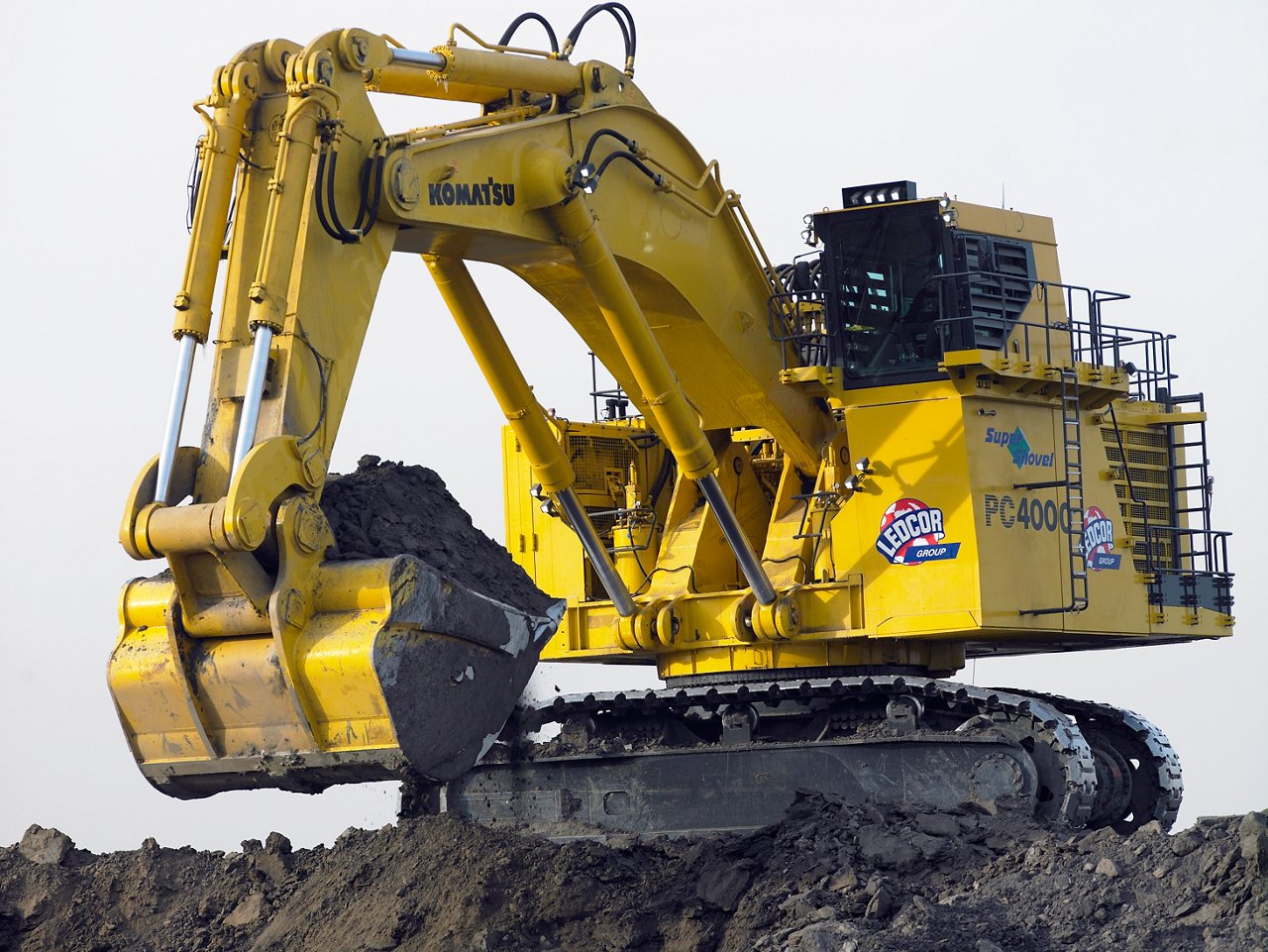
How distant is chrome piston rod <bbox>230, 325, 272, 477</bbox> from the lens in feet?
33.7

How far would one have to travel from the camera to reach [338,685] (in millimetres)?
9961

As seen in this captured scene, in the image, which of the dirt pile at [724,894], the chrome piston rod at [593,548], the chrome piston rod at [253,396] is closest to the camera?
the chrome piston rod at [253,396]

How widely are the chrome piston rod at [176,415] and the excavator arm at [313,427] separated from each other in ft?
0.04

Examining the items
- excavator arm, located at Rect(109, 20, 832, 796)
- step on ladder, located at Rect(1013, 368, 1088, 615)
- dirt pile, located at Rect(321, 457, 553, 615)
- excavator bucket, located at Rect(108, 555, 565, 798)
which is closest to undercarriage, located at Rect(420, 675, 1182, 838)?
step on ladder, located at Rect(1013, 368, 1088, 615)

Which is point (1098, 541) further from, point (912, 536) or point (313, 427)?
point (313, 427)

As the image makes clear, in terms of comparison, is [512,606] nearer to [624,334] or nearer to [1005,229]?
[624,334]

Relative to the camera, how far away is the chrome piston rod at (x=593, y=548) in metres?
14.4

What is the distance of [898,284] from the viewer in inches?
583

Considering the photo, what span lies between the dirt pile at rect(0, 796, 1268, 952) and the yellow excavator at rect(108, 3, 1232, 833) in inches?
34.1

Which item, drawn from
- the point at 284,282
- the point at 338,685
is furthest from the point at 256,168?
the point at 338,685

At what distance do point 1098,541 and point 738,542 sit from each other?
2.86m

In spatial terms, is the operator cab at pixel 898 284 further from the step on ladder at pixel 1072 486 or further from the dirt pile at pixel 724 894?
the dirt pile at pixel 724 894

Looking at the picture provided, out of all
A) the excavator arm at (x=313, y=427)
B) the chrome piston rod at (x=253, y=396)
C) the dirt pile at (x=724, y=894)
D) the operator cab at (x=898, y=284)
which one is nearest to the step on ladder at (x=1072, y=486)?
the operator cab at (x=898, y=284)

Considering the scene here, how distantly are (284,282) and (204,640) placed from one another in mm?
1905
